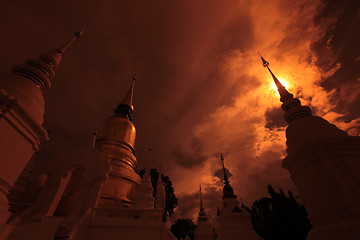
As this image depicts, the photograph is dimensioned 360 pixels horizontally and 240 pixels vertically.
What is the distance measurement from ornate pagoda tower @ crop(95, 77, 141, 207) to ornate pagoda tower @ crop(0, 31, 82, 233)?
969cm

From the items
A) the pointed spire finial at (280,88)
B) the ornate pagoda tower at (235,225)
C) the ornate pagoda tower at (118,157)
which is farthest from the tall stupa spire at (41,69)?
the ornate pagoda tower at (235,225)

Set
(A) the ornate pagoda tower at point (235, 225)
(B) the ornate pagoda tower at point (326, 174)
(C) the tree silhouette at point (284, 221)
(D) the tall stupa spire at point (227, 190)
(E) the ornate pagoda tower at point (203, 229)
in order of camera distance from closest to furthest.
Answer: (B) the ornate pagoda tower at point (326, 174), (A) the ornate pagoda tower at point (235, 225), (D) the tall stupa spire at point (227, 190), (C) the tree silhouette at point (284, 221), (E) the ornate pagoda tower at point (203, 229)

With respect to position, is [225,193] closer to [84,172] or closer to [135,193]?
[135,193]

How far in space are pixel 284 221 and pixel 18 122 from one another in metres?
27.7

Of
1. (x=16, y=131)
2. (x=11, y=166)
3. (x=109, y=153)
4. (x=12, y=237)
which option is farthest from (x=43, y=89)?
(x=109, y=153)

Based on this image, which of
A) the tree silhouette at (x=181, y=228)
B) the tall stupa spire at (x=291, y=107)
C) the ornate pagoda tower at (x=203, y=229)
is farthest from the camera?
the tree silhouette at (x=181, y=228)

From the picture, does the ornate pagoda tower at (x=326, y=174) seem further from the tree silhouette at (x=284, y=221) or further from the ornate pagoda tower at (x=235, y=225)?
the tree silhouette at (x=284, y=221)

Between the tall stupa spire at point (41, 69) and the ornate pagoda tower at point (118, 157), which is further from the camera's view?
the ornate pagoda tower at point (118, 157)

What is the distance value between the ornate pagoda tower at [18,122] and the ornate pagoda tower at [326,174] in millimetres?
6916

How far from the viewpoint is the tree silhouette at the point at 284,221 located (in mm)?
20925

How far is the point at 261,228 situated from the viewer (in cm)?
2567

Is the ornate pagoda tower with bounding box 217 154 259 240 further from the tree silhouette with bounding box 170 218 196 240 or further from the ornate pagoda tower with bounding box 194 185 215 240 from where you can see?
the tree silhouette with bounding box 170 218 196 240

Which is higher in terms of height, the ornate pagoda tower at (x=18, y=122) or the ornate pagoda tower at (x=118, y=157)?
the ornate pagoda tower at (x=118, y=157)

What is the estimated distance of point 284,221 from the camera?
22750 mm
